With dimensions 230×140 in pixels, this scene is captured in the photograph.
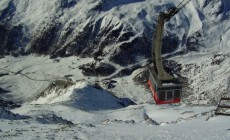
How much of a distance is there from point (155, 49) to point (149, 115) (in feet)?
148

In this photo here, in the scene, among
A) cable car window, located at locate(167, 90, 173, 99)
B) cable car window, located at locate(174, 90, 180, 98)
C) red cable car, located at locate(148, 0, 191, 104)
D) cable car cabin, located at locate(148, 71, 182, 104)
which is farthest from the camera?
cable car window, located at locate(174, 90, 180, 98)

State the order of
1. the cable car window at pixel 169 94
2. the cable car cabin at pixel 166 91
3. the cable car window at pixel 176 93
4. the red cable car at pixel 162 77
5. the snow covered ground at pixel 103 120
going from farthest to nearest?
1. the snow covered ground at pixel 103 120
2. the cable car window at pixel 176 93
3. the cable car window at pixel 169 94
4. the cable car cabin at pixel 166 91
5. the red cable car at pixel 162 77

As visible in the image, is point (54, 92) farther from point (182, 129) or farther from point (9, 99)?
point (182, 129)

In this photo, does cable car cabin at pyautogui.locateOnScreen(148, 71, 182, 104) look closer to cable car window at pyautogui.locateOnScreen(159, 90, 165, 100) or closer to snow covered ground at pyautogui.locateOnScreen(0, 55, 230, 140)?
cable car window at pyautogui.locateOnScreen(159, 90, 165, 100)

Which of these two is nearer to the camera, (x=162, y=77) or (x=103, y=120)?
(x=162, y=77)

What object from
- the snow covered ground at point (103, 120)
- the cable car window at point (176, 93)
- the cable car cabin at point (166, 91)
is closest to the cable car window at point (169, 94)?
the cable car cabin at point (166, 91)

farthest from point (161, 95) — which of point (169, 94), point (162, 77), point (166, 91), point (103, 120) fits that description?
point (103, 120)

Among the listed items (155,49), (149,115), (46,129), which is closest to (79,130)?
(46,129)

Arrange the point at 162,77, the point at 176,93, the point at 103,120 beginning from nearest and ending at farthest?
the point at 162,77 < the point at 176,93 < the point at 103,120

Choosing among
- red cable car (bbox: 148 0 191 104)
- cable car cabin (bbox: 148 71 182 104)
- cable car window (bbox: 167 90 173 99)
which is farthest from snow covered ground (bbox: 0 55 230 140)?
red cable car (bbox: 148 0 191 104)

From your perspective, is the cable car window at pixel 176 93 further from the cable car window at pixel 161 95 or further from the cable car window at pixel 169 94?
the cable car window at pixel 161 95

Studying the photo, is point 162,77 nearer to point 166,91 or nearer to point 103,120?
point 166,91

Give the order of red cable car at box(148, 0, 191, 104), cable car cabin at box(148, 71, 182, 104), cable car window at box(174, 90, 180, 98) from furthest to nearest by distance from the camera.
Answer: cable car window at box(174, 90, 180, 98) < cable car cabin at box(148, 71, 182, 104) < red cable car at box(148, 0, 191, 104)

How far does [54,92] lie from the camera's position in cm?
15388
